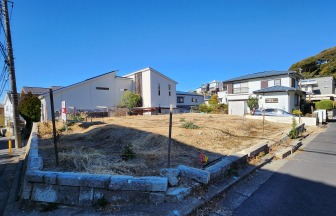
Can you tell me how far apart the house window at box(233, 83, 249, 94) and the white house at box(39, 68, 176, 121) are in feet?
27.1

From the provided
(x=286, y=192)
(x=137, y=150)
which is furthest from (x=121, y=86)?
(x=286, y=192)

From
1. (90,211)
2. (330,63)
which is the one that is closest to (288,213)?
(90,211)

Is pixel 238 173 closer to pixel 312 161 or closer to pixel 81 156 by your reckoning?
pixel 312 161

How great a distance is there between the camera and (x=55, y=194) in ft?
9.36

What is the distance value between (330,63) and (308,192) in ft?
159

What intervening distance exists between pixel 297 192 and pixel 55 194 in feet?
12.9

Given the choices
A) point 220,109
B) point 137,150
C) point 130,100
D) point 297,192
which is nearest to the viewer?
point 297,192

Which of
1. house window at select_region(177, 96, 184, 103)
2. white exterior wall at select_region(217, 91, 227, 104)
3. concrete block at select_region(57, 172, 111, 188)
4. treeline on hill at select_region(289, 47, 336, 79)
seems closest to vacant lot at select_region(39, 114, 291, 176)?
concrete block at select_region(57, 172, 111, 188)

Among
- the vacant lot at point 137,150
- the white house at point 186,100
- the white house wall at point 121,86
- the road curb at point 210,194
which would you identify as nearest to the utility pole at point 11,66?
the vacant lot at point 137,150

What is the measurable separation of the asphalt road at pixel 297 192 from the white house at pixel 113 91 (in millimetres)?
17659

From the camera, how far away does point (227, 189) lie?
3.28 meters

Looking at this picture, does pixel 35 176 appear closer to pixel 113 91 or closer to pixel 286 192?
pixel 286 192

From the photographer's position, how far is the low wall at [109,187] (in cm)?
270

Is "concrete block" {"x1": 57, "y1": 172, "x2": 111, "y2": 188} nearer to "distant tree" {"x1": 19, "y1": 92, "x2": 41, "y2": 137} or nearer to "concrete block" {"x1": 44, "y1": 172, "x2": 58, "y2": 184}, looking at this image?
"concrete block" {"x1": 44, "y1": 172, "x2": 58, "y2": 184}
